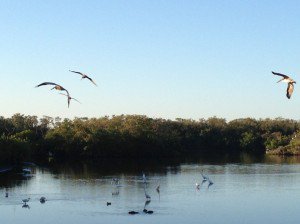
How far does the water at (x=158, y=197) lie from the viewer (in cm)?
2794

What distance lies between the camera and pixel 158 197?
113 feet

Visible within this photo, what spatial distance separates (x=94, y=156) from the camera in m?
75.7

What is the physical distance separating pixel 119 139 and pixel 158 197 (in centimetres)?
4295

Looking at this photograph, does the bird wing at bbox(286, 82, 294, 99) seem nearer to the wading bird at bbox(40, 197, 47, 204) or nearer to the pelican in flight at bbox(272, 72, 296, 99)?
the pelican in flight at bbox(272, 72, 296, 99)

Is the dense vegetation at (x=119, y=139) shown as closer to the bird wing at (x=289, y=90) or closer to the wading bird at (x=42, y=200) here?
the wading bird at (x=42, y=200)

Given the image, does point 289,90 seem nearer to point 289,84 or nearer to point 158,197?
point 289,84

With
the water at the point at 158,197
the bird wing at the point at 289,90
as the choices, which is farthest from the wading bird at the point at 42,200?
the bird wing at the point at 289,90

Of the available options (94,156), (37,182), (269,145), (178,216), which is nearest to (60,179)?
(37,182)

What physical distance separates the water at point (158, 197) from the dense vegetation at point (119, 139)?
17.8 metres

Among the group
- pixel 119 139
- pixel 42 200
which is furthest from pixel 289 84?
pixel 119 139

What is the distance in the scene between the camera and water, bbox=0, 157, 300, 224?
2794 centimetres

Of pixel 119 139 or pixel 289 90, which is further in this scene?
pixel 119 139

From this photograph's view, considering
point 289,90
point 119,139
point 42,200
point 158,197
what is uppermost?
point 119,139

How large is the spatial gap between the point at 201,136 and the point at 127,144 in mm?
22826
